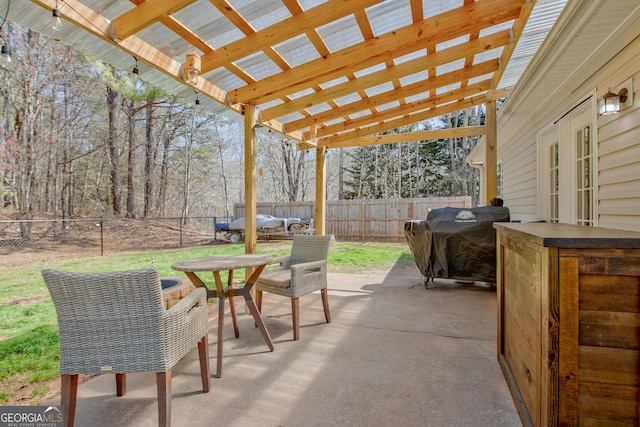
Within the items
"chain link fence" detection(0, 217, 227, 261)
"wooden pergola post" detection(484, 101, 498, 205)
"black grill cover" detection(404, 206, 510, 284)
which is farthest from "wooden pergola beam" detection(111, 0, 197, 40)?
"chain link fence" detection(0, 217, 227, 261)

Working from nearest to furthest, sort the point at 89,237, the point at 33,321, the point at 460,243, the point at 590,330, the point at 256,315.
Answer: 1. the point at 590,330
2. the point at 256,315
3. the point at 33,321
4. the point at 460,243
5. the point at 89,237

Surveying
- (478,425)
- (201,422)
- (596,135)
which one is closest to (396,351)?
(478,425)

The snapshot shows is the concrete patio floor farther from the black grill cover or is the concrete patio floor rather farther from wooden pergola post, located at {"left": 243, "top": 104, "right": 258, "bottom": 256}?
wooden pergola post, located at {"left": 243, "top": 104, "right": 258, "bottom": 256}

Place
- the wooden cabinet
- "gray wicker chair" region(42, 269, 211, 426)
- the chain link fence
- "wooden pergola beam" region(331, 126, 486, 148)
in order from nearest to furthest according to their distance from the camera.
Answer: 1. the wooden cabinet
2. "gray wicker chair" region(42, 269, 211, 426)
3. "wooden pergola beam" region(331, 126, 486, 148)
4. the chain link fence

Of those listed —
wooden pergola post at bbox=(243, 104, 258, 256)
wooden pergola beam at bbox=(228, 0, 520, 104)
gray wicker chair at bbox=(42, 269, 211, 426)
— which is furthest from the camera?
wooden pergola post at bbox=(243, 104, 258, 256)

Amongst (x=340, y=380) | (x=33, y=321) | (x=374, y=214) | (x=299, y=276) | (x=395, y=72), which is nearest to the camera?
(x=340, y=380)

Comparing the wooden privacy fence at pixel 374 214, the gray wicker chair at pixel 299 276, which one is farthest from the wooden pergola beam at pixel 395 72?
the wooden privacy fence at pixel 374 214

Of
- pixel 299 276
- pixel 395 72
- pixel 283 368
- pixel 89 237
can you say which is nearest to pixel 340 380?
pixel 283 368

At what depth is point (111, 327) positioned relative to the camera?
1.52 metres

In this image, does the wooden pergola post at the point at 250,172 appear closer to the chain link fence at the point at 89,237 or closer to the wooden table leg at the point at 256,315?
the wooden table leg at the point at 256,315

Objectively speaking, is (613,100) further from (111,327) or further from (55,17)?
(55,17)

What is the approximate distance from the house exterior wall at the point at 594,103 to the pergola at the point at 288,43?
1.91 feet
